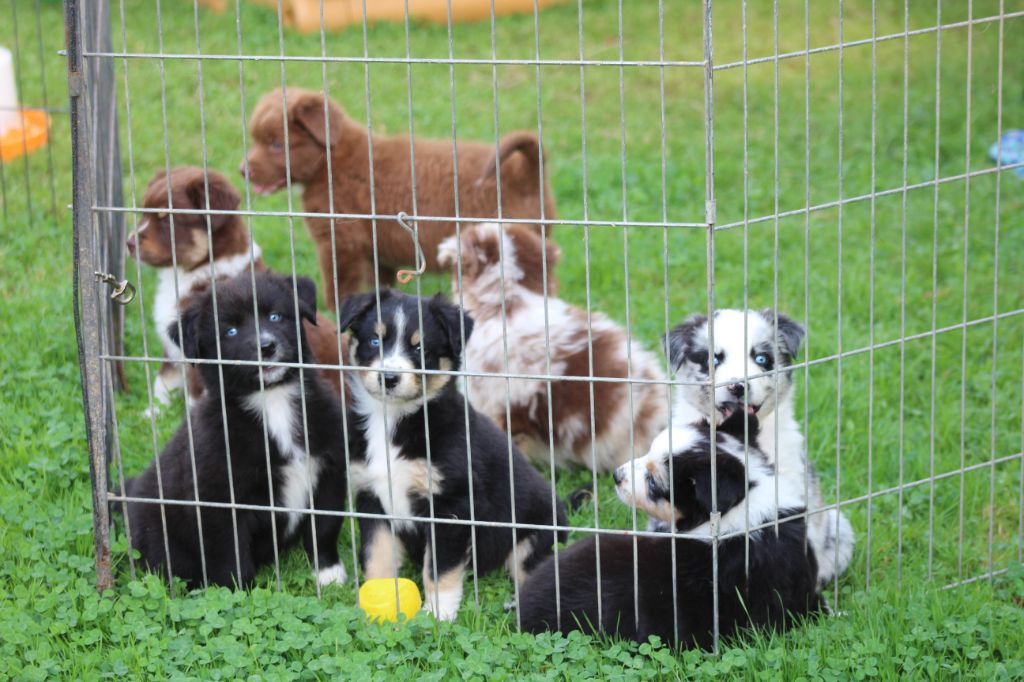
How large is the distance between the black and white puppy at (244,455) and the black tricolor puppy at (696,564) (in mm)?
928

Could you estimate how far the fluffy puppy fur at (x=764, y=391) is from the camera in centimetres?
397

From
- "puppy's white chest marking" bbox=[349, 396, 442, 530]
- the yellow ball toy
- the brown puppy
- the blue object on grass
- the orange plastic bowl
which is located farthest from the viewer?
the blue object on grass

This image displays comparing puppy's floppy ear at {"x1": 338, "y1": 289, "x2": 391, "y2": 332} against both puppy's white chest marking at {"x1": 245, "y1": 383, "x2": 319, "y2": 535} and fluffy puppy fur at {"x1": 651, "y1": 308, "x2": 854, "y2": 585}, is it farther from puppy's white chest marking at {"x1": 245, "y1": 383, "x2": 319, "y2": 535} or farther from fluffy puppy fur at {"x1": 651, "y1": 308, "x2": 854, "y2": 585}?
fluffy puppy fur at {"x1": 651, "y1": 308, "x2": 854, "y2": 585}

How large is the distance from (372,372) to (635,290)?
3.03 metres

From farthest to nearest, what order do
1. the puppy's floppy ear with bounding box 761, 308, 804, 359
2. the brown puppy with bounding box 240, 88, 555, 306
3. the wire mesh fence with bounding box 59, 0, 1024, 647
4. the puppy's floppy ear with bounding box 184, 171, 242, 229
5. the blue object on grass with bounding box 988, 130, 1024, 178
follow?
the blue object on grass with bounding box 988, 130, 1024, 178 < the brown puppy with bounding box 240, 88, 555, 306 < the puppy's floppy ear with bounding box 184, 171, 242, 229 < the puppy's floppy ear with bounding box 761, 308, 804, 359 < the wire mesh fence with bounding box 59, 0, 1024, 647

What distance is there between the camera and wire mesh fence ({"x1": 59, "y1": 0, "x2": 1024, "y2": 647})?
11.8ft

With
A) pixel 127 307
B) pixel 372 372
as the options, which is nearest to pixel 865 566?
pixel 372 372

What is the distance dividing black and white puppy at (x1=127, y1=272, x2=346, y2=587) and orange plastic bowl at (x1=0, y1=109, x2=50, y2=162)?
4.55 m

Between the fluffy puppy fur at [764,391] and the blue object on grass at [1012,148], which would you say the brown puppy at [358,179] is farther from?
the blue object on grass at [1012,148]

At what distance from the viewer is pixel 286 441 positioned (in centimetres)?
403

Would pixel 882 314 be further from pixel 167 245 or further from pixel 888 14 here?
pixel 888 14

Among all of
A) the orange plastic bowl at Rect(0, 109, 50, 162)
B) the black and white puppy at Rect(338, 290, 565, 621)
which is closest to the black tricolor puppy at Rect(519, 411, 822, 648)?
the black and white puppy at Rect(338, 290, 565, 621)

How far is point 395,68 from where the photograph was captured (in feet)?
34.3

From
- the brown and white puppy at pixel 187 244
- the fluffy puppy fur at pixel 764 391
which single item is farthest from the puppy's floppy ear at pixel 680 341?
the brown and white puppy at pixel 187 244
